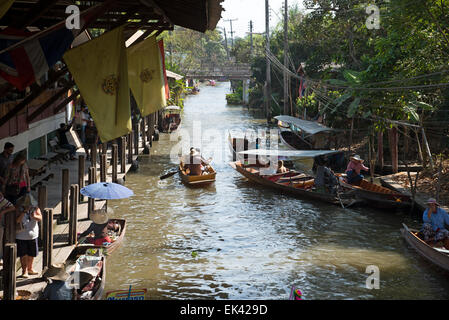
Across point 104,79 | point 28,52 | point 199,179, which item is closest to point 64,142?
point 199,179

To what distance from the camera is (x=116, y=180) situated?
20203 millimetres

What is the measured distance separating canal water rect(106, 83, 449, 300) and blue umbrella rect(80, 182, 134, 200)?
1769 millimetres

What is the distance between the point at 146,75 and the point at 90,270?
22.1 ft

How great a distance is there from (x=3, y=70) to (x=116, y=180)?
11.3m

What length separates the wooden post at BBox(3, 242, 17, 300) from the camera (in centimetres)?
879

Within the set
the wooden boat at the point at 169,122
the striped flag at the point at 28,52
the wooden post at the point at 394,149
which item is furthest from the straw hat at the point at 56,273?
the wooden boat at the point at 169,122

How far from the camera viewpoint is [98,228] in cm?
1427

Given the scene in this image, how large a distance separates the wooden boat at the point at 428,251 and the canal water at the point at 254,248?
323 millimetres

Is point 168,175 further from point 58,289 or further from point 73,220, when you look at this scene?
point 58,289

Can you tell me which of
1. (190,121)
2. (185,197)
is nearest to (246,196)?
(185,197)

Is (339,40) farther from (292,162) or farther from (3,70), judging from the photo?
(3,70)

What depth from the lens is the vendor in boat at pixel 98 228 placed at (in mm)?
14031

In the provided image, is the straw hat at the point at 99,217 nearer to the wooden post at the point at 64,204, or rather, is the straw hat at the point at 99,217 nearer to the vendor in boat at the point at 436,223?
the wooden post at the point at 64,204
